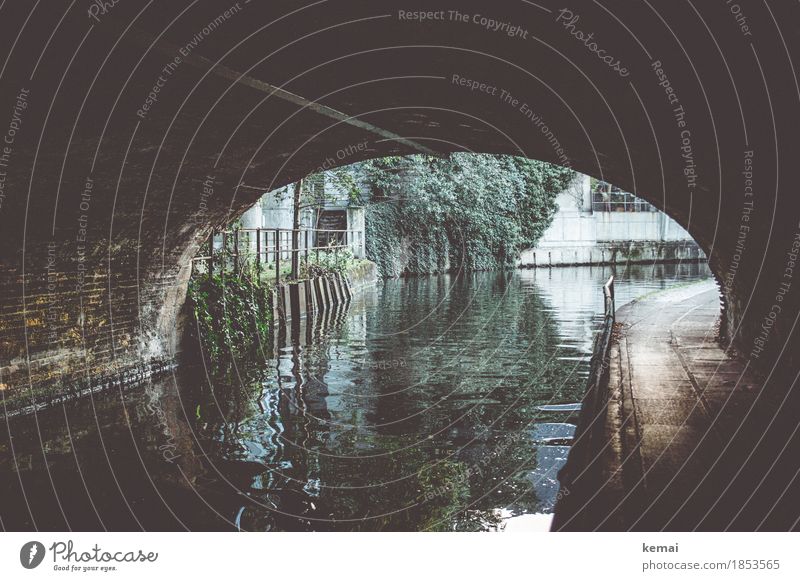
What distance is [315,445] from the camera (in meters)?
8.18

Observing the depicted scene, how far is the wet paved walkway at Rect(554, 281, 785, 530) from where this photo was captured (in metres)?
4.48

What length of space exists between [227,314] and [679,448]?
31.1ft

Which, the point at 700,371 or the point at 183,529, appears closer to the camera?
the point at 183,529

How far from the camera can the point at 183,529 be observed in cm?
593

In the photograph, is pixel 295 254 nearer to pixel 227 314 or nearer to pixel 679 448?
pixel 227 314

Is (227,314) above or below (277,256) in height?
below

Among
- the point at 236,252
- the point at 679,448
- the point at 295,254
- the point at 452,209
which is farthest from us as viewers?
the point at 452,209

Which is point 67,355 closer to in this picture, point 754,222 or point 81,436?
point 81,436

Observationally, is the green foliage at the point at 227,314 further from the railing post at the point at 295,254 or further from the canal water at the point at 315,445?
the railing post at the point at 295,254

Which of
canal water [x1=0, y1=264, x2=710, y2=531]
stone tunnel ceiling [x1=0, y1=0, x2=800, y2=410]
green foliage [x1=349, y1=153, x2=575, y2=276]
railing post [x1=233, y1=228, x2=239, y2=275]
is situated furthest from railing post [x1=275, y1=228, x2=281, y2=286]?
green foliage [x1=349, y1=153, x2=575, y2=276]

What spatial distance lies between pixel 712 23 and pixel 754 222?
2686mm

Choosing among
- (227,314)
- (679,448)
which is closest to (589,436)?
(679,448)

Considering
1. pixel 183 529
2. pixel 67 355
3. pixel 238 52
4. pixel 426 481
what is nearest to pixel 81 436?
pixel 67 355

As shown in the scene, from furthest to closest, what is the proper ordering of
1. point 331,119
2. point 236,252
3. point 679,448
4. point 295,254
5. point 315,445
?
point 295,254 → point 236,252 → point 315,445 → point 331,119 → point 679,448
